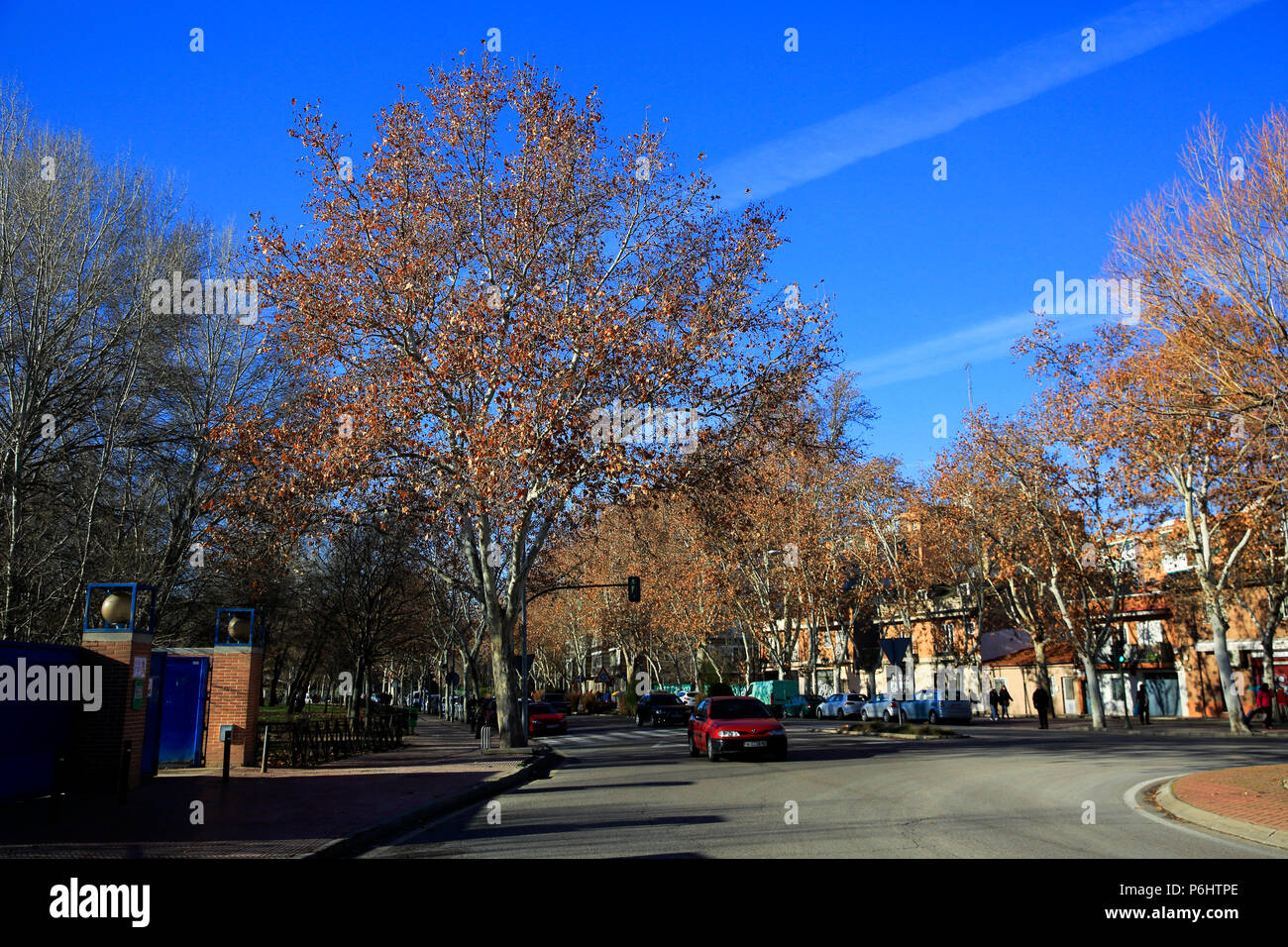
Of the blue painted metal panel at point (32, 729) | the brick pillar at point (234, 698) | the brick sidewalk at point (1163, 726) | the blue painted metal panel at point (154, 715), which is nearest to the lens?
the blue painted metal panel at point (32, 729)

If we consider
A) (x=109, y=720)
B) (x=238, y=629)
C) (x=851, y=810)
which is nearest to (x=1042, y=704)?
(x=851, y=810)

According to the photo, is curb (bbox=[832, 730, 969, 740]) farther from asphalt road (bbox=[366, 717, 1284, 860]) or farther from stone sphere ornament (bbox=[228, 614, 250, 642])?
stone sphere ornament (bbox=[228, 614, 250, 642])

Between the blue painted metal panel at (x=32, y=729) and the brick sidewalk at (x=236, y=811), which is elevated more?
the blue painted metal panel at (x=32, y=729)

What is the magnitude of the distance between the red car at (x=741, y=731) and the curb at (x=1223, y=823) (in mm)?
10009

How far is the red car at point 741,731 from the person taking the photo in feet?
72.3

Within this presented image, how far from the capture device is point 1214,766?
18516 millimetres

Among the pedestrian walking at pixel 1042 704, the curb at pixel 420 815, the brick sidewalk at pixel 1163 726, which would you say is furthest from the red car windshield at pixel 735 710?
the pedestrian walking at pixel 1042 704

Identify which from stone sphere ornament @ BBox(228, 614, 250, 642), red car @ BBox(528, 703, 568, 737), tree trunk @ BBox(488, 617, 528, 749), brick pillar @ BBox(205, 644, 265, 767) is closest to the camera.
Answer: brick pillar @ BBox(205, 644, 265, 767)

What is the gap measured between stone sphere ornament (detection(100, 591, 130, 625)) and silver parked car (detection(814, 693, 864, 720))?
40.5 meters

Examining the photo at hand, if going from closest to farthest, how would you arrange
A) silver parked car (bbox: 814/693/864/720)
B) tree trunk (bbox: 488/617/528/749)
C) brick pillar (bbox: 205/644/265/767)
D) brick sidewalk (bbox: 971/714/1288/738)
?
brick pillar (bbox: 205/644/265/767) < tree trunk (bbox: 488/617/528/749) < brick sidewalk (bbox: 971/714/1288/738) < silver parked car (bbox: 814/693/864/720)

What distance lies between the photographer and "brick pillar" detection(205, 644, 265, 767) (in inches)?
782

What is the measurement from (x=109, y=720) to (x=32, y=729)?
1.22m

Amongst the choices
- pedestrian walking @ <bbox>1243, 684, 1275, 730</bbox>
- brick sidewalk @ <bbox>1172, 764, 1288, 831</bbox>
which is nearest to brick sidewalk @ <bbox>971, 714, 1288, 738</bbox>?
pedestrian walking @ <bbox>1243, 684, 1275, 730</bbox>

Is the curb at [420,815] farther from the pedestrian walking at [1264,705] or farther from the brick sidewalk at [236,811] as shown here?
the pedestrian walking at [1264,705]
